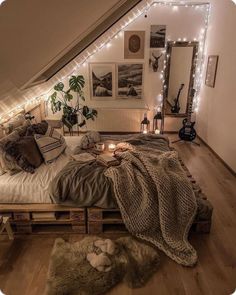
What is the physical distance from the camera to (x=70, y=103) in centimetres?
498

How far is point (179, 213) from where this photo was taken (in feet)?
6.92

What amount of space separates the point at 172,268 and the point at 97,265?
58cm

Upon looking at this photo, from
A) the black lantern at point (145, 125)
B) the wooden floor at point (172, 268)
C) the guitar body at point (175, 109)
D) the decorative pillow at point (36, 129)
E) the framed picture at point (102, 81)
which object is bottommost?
the wooden floor at point (172, 268)

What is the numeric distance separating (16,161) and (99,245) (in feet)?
3.53

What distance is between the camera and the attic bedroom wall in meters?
4.41

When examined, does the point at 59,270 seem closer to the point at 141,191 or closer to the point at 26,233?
the point at 26,233

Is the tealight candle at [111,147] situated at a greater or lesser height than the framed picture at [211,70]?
lesser

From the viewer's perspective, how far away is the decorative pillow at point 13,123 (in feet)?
8.35

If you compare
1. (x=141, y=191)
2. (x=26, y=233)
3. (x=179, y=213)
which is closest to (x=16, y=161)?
(x=26, y=233)

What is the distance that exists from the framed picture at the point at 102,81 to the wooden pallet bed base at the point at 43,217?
3174 mm

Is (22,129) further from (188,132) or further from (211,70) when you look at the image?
(211,70)

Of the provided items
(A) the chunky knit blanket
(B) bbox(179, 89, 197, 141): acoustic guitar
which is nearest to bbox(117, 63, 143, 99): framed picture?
(B) bbox(179, 89, 197, 141): acoustic guitar

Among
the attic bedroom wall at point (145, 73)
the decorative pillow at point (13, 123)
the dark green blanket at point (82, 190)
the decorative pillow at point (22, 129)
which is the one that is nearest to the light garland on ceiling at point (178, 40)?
the attic bedroom wall at point (145, 73)

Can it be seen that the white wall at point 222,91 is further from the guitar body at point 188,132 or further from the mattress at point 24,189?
the mattress at point 24,189
